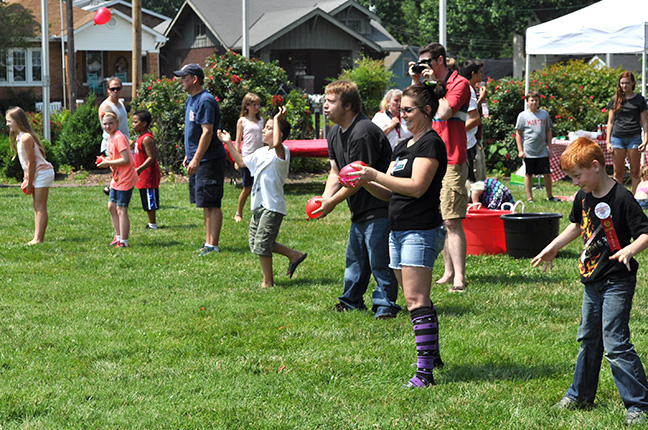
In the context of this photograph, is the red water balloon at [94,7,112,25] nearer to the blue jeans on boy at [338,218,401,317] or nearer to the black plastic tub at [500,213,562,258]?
the black plastic tub at [500,213,562,258]

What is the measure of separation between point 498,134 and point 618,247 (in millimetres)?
13688

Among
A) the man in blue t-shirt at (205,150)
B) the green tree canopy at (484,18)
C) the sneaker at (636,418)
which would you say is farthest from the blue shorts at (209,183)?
the green tree canopy at (484,18)

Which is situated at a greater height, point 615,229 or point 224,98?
point 224,98

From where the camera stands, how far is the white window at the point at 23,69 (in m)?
40.8

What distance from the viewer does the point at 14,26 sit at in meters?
32.3

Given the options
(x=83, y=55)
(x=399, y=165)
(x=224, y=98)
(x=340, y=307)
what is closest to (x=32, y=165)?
(x=340, y=307)

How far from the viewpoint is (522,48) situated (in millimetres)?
60750

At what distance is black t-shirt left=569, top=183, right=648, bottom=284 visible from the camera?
152 inches

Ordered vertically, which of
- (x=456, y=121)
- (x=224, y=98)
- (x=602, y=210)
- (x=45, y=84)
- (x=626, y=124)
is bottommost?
(x=602, y=210)

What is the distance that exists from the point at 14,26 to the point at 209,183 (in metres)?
27.0

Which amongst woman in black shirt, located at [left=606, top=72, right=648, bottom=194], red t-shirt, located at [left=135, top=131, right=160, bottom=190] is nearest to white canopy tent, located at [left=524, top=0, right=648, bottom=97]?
woman in black shirt, located at [left=606, top=72, right=648, bottom=194]

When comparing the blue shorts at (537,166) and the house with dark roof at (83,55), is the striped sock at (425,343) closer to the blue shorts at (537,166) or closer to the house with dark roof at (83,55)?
the blue shorts at (537,166)

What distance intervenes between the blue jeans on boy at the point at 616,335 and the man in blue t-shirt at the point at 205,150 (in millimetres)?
5482

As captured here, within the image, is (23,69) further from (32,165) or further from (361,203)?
(361,203)
